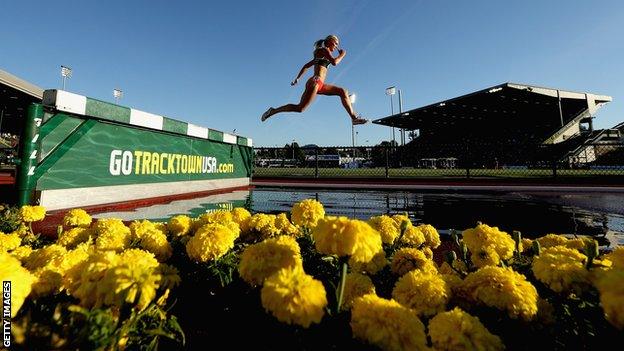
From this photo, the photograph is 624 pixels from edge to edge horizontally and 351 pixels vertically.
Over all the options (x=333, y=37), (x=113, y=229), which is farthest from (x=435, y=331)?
(x=333, y=37)

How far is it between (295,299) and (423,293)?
1.53ft

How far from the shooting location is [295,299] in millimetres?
750

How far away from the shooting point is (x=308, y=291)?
763mm

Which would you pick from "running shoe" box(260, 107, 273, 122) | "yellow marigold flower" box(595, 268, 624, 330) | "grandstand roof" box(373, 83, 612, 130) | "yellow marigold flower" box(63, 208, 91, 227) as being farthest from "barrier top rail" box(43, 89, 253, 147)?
"grandstand roof" box(373, 83, 612, 130)

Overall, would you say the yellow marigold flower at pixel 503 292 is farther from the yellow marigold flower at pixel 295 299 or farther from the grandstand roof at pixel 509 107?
the grandstand roof at pixel 509 107

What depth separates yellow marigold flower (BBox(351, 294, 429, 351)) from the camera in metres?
0.74

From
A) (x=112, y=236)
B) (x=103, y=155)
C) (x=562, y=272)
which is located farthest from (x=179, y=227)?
(x=103, y=155)

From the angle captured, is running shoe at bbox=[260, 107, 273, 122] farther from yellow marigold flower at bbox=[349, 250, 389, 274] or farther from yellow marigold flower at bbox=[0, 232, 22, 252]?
yellow marigold flower at bbox=[349, 250, 389, 274]

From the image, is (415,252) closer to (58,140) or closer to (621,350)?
(621,350)

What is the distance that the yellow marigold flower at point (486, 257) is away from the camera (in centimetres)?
136

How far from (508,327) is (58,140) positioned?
203 inches

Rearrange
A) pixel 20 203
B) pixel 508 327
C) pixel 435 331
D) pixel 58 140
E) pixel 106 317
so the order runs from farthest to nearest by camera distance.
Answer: pixel 58 140 → pixel 20 203 → pixel 508 327 → pixel 435 331 → pixel 106 317

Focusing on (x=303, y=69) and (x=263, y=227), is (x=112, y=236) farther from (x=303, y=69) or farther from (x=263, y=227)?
(x=303, y=69)

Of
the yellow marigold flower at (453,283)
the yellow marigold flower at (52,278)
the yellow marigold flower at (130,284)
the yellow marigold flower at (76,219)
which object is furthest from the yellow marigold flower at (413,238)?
the yellow marigold flower at (76,219)
